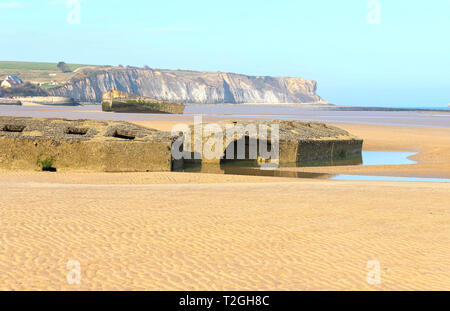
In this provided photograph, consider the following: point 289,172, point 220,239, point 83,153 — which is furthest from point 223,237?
point 289,172

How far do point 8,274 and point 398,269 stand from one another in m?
3.72

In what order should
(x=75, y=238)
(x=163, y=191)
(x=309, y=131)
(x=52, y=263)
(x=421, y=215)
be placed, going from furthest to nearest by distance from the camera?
(x=309, y=131) → (x=163, y=191) → (x=421, y=215) → (x=75, y=238) → (x=52, y=263)

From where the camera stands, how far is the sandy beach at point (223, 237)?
523cm

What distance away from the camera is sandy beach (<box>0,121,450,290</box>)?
5.23 metres

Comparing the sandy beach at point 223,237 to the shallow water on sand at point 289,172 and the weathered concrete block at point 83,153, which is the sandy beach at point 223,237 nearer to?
the shallow water on sand at point 289,172

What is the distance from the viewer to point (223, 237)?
6.80 m

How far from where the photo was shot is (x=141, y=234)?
22.4 ft

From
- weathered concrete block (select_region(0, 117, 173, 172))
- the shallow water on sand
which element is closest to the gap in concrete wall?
weathered concrete block (select_region(0, 117, 173, 172))

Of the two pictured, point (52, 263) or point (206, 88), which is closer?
point (52, 263)

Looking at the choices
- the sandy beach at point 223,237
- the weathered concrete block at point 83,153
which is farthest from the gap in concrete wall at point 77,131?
the sandy beach at point 223,237

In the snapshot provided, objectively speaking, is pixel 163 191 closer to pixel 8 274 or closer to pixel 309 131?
pixel 8 274

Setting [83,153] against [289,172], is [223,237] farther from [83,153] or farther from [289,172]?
[289,172]
